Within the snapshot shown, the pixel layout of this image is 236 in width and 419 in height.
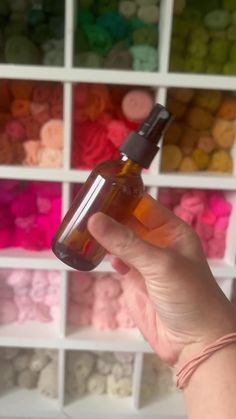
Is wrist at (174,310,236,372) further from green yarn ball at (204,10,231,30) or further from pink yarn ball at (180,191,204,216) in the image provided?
green yarn ball at (204,10,231,30)

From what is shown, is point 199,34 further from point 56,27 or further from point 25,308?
point 25,308

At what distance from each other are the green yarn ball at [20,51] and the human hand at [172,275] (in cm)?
48

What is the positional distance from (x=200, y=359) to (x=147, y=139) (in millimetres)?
256

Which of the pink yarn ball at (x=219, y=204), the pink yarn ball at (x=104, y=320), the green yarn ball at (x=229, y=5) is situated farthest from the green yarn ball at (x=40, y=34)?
the pink yarn ball at (x=104, y=320)

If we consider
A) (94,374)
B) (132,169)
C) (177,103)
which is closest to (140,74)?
(177,103)

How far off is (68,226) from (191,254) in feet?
0.50

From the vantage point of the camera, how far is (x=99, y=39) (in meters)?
1.02

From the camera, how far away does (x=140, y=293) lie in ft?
2.35

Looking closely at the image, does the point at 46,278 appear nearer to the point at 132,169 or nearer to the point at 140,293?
the point at 140,293

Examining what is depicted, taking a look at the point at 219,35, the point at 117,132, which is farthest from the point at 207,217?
the point at 219,35

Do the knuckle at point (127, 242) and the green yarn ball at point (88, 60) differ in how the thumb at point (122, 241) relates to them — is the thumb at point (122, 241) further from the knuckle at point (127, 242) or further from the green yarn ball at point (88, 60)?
the green yarn ball at point (88, 60)

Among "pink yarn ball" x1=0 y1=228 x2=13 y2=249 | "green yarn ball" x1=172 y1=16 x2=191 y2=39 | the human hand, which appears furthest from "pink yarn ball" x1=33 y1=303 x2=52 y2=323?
"green yarn ball" x1=172 y1=16 x2=191 y2=39

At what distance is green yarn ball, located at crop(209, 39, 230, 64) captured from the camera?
1.02m

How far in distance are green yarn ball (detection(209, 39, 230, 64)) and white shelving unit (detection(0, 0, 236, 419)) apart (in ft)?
0.20
